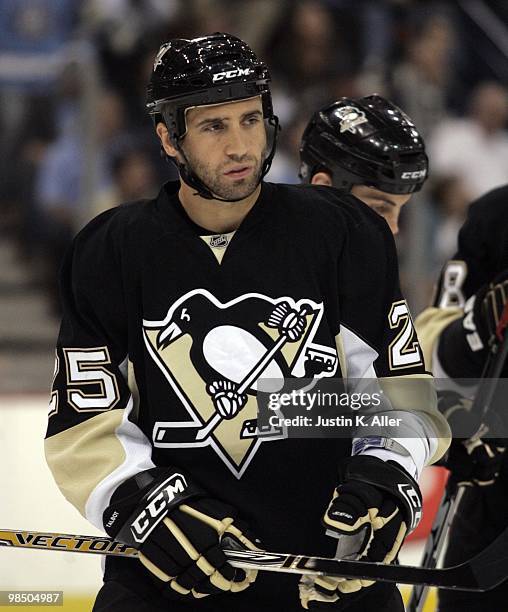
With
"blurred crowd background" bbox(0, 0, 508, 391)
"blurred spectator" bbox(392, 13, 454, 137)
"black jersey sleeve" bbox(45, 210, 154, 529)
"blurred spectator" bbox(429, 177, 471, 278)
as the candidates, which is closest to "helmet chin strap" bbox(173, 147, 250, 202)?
"black jersey sleeve" bbox(45, 210, 154, 529)

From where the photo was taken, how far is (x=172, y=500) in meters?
1.58

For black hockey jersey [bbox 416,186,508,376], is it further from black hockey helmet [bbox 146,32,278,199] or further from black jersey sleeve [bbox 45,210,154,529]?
black jersey sleeve [bbox 45,210,154,529]

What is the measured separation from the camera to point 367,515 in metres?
1.53

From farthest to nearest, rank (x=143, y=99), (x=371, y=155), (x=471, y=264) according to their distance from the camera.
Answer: (x=143, y=99) < (x=471, y=264) < (x=371, y=155)

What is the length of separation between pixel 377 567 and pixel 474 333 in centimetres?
77

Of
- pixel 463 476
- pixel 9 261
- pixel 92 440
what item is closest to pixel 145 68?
pixel 9 261

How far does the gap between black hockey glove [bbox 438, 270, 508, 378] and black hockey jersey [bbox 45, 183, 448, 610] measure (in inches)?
18.6

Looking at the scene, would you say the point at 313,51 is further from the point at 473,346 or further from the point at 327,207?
the point at 327,207

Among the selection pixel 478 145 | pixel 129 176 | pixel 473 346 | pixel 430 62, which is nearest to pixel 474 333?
pixel 473 346

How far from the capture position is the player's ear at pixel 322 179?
7.06 feet

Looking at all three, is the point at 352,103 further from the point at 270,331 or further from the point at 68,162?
the point at 68,162

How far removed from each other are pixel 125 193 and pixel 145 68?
2.00 feet

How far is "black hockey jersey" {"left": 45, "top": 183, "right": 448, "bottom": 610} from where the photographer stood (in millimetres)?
1647

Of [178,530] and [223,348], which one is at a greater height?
[223,348]
